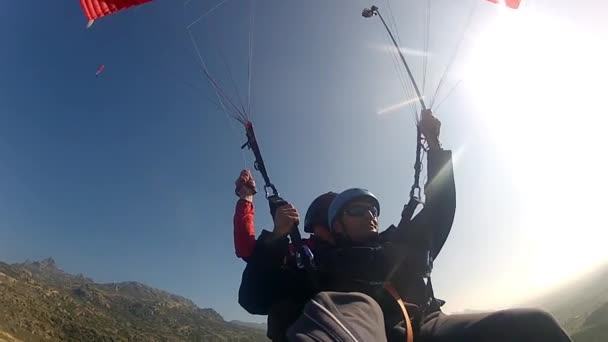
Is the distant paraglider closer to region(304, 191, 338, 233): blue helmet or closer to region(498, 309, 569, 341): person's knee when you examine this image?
region(304, 191, 338, 233): blue helmet

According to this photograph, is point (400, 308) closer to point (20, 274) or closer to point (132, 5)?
point (132, 5)

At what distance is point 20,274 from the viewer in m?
169

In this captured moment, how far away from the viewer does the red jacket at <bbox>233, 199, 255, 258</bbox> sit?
404 centimetres

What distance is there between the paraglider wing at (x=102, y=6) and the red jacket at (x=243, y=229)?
625 cm

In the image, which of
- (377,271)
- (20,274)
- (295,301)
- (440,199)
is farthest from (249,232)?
(20,274)

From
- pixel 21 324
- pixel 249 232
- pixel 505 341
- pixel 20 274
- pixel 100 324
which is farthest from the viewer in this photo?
pixel 20 274

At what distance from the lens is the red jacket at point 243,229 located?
4.04m

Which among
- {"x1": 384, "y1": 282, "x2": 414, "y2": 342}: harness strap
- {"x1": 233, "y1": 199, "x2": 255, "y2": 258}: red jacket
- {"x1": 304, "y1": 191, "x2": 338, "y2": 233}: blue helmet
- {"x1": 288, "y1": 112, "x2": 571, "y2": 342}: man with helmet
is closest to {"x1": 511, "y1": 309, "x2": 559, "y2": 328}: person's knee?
{"x1": 288, "y1": 112, "x2": 571, "y2": 342}: man with helmet

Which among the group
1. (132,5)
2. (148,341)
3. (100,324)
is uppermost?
(132,5)

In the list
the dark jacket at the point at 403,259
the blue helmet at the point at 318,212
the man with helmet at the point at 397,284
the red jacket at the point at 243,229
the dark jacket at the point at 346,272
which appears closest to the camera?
the man with helmet at the point at 397,284

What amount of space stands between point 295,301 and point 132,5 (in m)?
7.77

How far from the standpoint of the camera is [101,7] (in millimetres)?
9336

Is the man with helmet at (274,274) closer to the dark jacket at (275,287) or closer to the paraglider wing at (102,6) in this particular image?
the dark jacket at (275,287)

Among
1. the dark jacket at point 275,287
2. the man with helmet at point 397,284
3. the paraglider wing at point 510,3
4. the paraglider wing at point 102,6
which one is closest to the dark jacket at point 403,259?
the man with helmet at point 397,284
